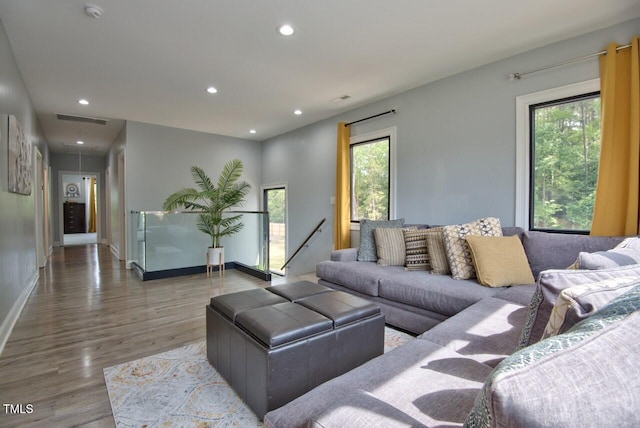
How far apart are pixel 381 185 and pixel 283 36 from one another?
2385 mm

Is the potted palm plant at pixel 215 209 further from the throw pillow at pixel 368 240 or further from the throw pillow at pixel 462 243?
the throw pillow at pixel 462 243

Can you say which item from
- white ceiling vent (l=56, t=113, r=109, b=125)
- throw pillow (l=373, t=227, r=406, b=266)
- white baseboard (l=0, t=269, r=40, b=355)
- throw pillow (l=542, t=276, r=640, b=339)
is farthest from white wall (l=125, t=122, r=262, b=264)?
throw pillow (l=542, t=276, r=640, b=339)

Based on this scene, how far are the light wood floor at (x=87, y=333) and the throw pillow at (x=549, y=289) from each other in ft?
6.44

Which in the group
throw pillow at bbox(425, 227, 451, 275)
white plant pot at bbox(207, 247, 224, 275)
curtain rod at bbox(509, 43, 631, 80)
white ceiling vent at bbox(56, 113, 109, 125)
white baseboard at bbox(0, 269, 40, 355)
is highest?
white ceiling vent at bbox(56, 113, 109, 125)

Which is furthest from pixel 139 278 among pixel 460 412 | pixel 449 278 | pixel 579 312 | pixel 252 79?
pixel 579 312

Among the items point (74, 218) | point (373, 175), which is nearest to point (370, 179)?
point (373, 175)

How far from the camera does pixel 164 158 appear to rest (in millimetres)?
5922

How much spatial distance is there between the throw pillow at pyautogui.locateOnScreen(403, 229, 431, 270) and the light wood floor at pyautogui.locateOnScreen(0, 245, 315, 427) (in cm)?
206

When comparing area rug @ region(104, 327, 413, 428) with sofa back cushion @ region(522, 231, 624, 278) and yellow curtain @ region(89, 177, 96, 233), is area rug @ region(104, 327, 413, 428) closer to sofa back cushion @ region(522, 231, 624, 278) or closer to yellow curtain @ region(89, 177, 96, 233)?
sofa back cushion @ region(522, 231, 624, 278)

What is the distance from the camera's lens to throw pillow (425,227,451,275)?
2.88m

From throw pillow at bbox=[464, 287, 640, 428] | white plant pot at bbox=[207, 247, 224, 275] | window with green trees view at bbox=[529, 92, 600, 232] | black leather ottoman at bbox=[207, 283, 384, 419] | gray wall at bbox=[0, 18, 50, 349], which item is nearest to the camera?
throw pillow at bbox=[464, 287, 640, 428]

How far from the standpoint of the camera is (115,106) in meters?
4.71

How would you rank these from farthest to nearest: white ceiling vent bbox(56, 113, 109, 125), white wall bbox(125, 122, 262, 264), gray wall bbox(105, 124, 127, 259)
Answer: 1. gray wall bbox(105, 124, 127, 259)
2. white wall bbox(125, 122, 262, 264)
3. white ceiling vent bbox(56, 113, 109, 125)

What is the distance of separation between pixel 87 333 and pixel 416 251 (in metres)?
3.08
